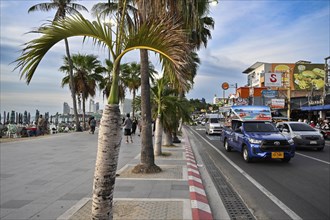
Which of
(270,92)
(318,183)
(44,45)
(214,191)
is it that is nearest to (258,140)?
(318,183)

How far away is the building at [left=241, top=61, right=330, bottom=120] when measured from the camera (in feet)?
122

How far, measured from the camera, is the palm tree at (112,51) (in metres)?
3.25

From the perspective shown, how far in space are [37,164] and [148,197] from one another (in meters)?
5.59

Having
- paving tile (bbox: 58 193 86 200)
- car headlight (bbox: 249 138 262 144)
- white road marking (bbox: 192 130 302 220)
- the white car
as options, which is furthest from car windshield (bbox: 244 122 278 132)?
the white car

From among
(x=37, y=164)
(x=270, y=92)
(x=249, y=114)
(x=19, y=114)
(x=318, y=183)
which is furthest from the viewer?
(x=19, y=114)

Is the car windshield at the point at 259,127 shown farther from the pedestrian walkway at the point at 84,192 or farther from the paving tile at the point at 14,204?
the paving tile at the point at 14,204

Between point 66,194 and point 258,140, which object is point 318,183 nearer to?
point 258,140

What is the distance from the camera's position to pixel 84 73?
31.8 m

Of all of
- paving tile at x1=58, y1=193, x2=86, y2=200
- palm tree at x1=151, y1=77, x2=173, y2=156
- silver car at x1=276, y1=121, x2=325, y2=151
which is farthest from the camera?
silver car at x1=276, y1=121, x2=325, y2=151

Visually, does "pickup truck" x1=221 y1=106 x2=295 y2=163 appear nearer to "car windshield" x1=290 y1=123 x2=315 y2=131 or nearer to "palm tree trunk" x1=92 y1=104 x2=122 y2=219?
"car windshield" x1=290 y1=123 x2=315 y2=131

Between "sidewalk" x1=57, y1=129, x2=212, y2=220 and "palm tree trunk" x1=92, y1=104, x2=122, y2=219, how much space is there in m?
1.73

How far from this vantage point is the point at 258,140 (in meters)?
11.0

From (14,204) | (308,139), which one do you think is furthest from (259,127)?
(14,204)

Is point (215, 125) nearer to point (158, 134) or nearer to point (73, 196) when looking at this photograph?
point (158, 134)
